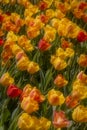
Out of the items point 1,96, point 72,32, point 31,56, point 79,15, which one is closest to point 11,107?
point 1,96

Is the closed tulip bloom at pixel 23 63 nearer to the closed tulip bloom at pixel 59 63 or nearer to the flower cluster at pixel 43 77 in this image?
the flower cluster at pixel 43 77

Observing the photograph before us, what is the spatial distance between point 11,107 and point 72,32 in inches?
38.2

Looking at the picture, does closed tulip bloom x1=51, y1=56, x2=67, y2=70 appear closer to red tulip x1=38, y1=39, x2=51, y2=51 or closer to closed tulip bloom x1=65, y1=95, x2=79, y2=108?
red tulip x1=38, y1=39, x2=51, y2=51

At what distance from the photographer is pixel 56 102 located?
226 cm

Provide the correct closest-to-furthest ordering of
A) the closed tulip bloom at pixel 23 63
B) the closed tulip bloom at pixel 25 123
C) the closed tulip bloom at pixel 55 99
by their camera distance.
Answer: the closed tulip bloom at pixel 25 123 → the closed tulip bloom at pixel 55 99 → the closed tulip bloom at pixel 23 63

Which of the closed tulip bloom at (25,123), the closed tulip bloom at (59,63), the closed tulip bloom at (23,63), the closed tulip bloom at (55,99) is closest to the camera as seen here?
the closed tulip bloom at (25,123)

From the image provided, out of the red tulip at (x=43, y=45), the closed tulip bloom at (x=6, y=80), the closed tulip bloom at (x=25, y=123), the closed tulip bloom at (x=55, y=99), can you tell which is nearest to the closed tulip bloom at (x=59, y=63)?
the red tulip at (x=43, y=45)

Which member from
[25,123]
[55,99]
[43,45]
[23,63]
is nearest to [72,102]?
[55,99]

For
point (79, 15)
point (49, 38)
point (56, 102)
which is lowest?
point (79, 15)

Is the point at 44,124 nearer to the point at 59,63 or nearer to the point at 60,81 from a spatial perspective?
the point at 60,81

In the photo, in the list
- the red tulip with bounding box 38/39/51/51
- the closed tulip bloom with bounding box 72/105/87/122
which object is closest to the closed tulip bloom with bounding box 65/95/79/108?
the closed tulip bloom with bounding box 72/105/87/122

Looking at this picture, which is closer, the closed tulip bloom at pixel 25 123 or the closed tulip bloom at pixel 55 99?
the closed tulip bloom at pixel 25 123

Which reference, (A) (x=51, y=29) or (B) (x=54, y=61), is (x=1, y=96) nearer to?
(B) (x=54, y=61)

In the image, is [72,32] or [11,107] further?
[72,32]
